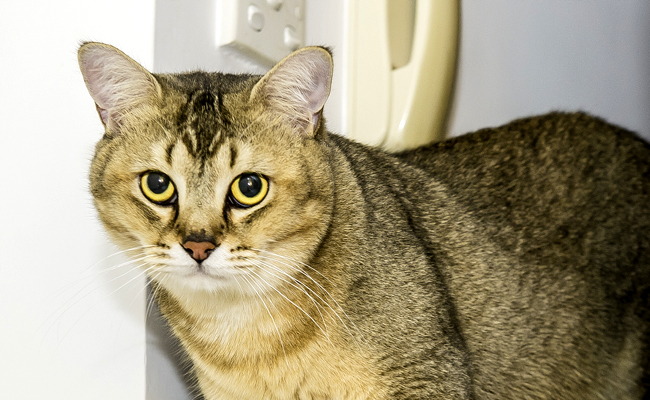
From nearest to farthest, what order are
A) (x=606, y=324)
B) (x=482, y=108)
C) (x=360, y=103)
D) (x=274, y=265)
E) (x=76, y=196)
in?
(x=274, y=265), (x=76, y=196), (x=606, y=324), (x=360, y=103), (x=482, y=108)

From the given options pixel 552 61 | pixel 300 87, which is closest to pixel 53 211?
pixel 300 87

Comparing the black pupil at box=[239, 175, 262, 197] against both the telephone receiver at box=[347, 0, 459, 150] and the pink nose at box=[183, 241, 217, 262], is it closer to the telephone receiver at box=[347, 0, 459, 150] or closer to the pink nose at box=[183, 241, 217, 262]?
the pink nose at box=[183, 241, 217, 262]

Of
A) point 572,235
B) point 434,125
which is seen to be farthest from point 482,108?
point 572,235

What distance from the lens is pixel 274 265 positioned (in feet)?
2.78

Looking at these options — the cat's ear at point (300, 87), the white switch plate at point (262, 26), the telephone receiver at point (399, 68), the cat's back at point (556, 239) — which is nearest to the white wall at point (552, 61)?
the telephone receiver at point (399, 68)

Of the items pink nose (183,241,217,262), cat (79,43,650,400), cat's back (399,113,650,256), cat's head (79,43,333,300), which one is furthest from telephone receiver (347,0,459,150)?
pink nose (183,241,217,262)

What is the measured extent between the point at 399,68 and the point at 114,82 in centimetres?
75

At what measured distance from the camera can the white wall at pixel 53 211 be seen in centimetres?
98

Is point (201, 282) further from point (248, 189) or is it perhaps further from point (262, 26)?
point (262, 26)

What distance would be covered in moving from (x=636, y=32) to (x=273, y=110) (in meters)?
1.43

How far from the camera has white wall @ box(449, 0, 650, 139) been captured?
1.64 meters

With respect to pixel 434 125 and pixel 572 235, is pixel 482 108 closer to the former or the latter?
pixel 434 125

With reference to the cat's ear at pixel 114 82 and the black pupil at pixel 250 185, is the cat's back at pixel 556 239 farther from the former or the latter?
the cat's ear at pixel 114 82

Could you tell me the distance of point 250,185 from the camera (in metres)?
0.86
